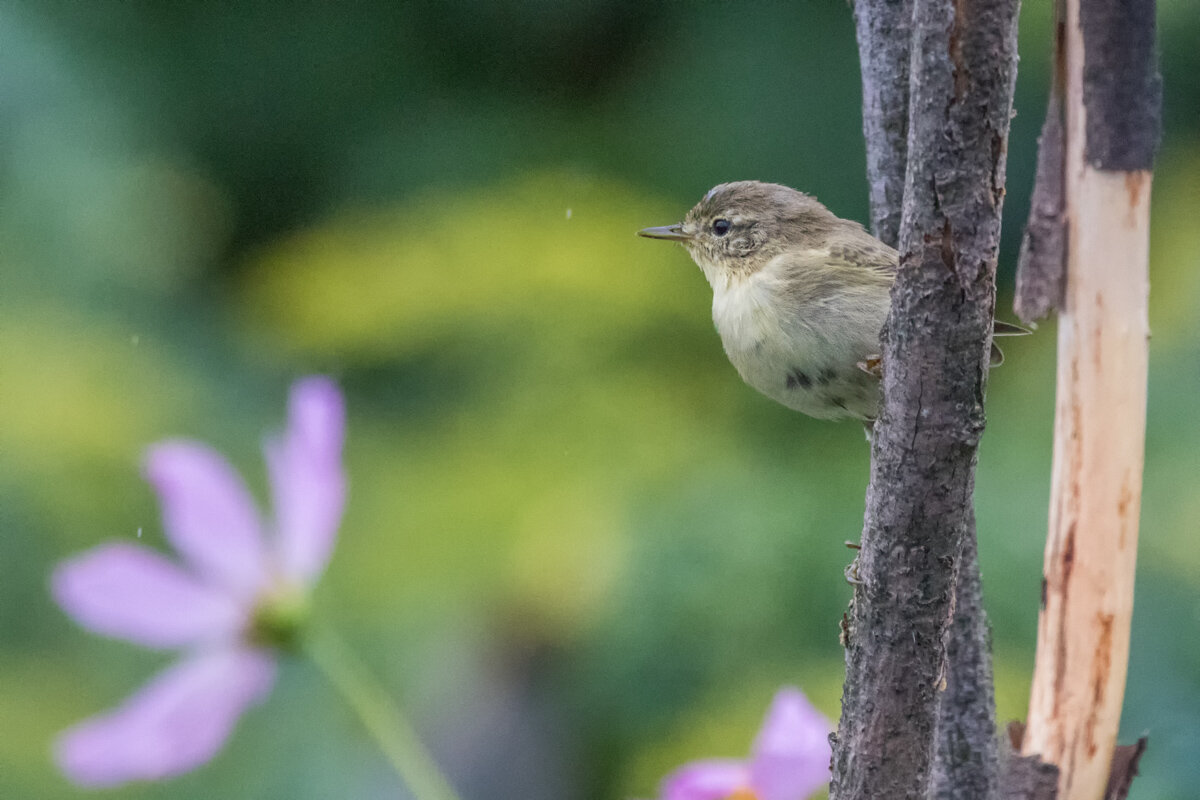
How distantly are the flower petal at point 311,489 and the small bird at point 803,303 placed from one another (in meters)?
0.31

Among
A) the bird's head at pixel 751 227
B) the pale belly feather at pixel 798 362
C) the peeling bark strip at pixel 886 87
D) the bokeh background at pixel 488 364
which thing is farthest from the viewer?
the bokeh background at pixel 488 364

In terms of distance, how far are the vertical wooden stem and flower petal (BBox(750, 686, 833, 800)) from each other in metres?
0.12

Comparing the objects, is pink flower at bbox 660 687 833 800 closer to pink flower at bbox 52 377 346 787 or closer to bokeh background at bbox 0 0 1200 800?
pink flower at bbox 52 377 346 787

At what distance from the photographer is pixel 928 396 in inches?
19.9

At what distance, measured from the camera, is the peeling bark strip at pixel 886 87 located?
0.65 metres

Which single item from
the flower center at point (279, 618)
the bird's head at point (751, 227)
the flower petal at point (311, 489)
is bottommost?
the flower center at point (279, 618)

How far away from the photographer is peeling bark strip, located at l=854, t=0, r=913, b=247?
0.65m

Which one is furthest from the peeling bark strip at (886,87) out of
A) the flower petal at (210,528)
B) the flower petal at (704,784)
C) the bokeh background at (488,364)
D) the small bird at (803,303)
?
the bokeh background at (488,364)

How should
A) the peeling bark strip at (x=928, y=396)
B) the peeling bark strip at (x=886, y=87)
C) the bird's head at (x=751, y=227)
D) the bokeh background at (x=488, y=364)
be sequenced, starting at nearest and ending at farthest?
the peeling bark strip at (x=928, y=396), the peeling bark strip at (x=886, y=87), the bird's head at (x=751, y=227), the bokeh background at (x=488, y=364)

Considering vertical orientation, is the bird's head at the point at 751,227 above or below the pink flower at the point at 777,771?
above

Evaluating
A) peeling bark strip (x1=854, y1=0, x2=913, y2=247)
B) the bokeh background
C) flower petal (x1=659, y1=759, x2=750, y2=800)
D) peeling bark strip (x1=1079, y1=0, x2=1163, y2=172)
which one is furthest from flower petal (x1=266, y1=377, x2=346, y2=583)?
the bokeh background

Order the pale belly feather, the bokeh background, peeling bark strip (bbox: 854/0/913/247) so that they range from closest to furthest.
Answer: peeling bark strip (bbox: 854/0/913/247) < the pale belly feather < the bokeh background

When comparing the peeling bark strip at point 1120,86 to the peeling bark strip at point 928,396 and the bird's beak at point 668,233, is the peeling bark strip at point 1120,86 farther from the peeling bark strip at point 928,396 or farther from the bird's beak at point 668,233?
the bird's beak at point 668,233

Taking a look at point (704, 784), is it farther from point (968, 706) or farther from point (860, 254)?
point (860, 254)
